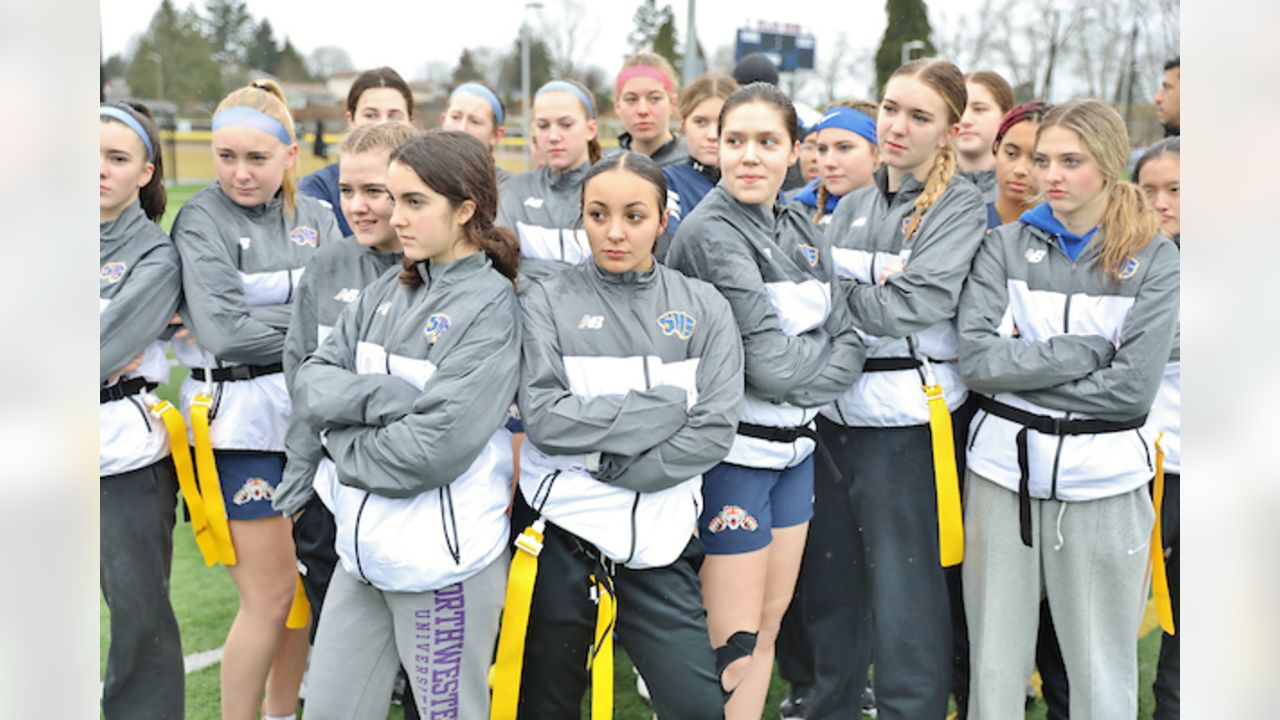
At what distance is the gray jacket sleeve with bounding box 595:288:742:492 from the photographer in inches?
99.7

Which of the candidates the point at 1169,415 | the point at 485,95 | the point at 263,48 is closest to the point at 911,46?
the point at 263,48

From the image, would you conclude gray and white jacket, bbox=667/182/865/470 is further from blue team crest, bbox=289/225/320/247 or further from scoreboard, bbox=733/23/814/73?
scoreboard, bbox=733/23/814/73

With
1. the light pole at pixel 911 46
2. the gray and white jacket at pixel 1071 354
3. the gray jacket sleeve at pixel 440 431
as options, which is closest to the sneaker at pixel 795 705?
the gray and white jacket at pixel 1071 354

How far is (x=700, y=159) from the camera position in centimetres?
402

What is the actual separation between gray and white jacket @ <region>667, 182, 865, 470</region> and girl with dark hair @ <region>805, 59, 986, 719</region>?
16 cm

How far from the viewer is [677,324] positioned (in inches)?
105

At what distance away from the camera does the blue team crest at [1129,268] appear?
2.85 m

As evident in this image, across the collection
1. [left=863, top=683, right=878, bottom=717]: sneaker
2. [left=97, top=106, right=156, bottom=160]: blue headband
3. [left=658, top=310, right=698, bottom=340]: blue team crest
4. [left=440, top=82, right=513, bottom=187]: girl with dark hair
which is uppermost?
[left=440, top=82, right=513, bottom=187]: girl with dark hair

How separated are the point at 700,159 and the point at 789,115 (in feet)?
3.46

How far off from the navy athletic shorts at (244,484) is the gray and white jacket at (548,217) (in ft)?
3.85

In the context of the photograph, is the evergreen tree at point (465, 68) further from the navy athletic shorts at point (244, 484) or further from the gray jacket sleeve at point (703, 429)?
the gray jacket sleeve at point (703, 429)

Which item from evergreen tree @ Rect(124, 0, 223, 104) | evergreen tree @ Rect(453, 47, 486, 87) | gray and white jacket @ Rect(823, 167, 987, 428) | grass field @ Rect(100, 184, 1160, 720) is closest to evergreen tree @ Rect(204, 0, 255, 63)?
evergreen tree @ Rect(124, 0, 223, 104)
